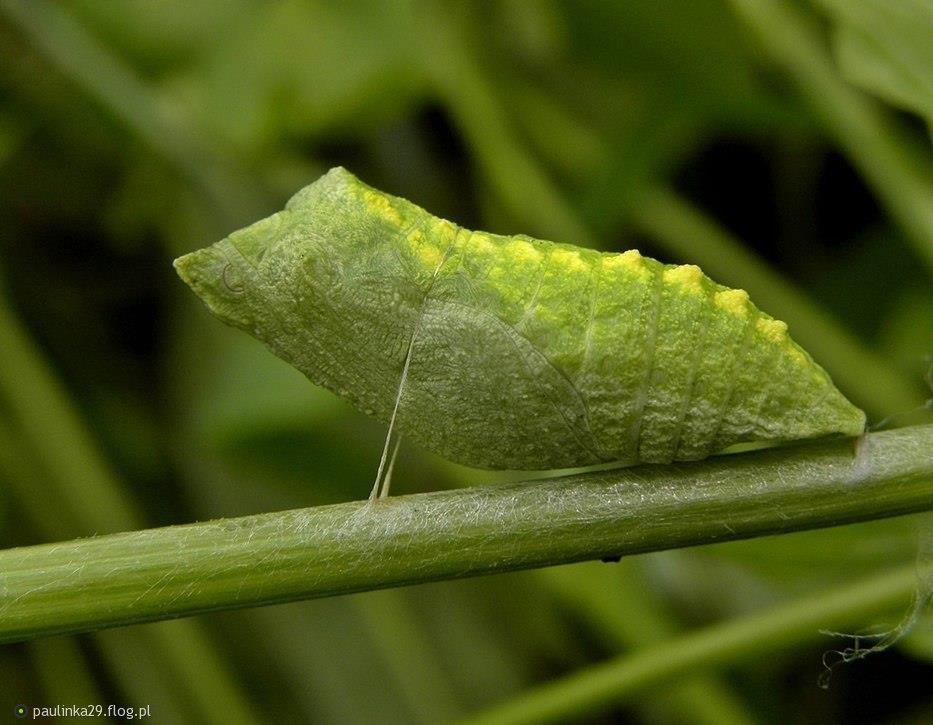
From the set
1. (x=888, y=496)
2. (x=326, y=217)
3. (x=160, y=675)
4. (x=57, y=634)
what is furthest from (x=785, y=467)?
(x=160, y=675)

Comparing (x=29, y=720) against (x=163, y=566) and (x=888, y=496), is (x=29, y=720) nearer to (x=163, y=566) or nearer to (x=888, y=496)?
(x=163, y=566)

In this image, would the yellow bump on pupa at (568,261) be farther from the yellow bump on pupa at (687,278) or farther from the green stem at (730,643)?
the green stem at (730,643)

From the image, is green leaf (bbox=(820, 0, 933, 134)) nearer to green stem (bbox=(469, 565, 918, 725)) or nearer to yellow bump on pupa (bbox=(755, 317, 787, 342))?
yellow bump on pupa (bbox=(755, 317, 787, 342))

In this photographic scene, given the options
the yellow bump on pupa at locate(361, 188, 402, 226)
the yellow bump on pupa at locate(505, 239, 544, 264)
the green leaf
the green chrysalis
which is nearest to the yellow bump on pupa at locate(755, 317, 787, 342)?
the green chrysalis

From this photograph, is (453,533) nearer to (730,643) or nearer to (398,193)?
(730,643)

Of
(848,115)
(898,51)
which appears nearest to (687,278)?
(898,51)

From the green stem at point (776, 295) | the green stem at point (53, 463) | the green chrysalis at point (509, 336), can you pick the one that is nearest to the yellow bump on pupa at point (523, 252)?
the green chrysalis at point (509, 336)
